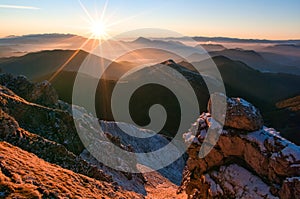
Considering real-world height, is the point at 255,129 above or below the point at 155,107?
above

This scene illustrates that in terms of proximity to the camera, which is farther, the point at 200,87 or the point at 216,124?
the point at 200,87

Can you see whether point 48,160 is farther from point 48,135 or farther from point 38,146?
point 48,135

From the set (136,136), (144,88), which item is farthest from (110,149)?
(144,88)

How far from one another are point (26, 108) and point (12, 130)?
26.4 ft

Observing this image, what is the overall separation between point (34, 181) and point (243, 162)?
67.9ft

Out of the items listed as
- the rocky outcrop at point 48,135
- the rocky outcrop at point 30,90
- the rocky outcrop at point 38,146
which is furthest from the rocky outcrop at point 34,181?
the rocky outcrop at point 30,90

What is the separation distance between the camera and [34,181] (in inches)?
688

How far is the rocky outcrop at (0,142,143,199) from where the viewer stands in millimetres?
15312

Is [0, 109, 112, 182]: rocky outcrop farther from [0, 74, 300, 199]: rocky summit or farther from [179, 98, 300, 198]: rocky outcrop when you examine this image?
[179, 98, 300, 198]: rocky outcrop

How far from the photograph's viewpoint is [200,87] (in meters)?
175

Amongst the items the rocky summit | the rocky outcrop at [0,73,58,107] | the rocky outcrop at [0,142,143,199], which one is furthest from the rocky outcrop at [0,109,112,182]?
the rocky outcrop at [0,73,58,107]

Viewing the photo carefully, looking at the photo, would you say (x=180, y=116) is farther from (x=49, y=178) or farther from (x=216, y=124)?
(x=49, y=178)

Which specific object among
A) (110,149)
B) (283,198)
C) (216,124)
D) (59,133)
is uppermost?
(216,124)

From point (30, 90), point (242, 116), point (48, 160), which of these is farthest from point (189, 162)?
point (30, 90)
